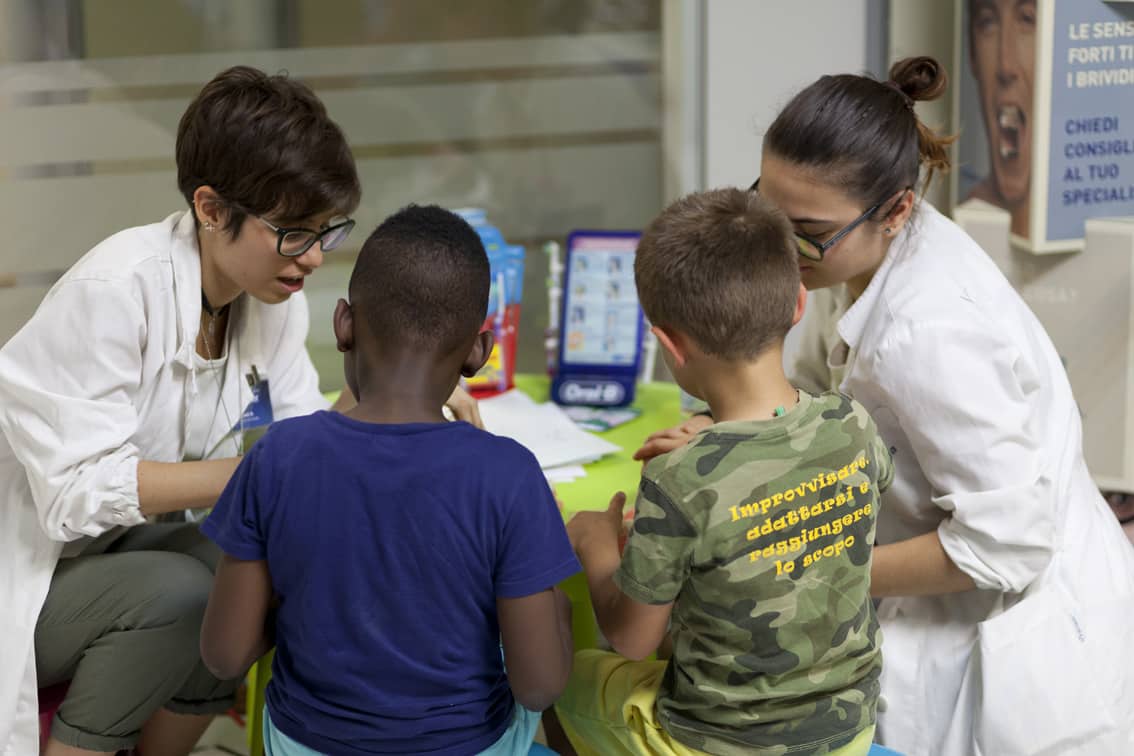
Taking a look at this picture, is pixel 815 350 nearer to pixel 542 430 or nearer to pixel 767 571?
pixel 542 430

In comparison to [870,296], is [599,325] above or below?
below

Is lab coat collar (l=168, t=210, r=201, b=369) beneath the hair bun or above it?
beneath

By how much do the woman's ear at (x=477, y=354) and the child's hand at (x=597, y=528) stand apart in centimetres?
28

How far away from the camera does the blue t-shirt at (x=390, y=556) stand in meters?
1.33

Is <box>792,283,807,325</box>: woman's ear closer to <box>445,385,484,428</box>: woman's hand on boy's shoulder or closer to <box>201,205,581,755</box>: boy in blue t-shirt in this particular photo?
<box>201,205,581,755</box>: boy in blue t-shirt

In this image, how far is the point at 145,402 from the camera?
1.76 meters

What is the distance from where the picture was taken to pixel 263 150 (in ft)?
5.44

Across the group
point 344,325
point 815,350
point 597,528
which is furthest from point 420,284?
point 815,350

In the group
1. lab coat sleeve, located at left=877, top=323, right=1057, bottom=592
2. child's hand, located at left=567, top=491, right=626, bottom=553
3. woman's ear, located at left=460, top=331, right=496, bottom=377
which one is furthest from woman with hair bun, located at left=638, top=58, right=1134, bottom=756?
woman's ear, located at left=460, top=331, right=496, bottom=377

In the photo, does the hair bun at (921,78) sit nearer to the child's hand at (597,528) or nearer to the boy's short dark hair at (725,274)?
the boy's short dark hair at (725,274)

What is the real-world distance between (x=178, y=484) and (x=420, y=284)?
0.54m

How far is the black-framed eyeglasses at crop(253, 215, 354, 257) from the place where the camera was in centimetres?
171

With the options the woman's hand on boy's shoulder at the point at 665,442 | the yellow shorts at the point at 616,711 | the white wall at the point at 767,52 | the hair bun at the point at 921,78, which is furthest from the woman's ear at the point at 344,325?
the white wall at the point at 767,52

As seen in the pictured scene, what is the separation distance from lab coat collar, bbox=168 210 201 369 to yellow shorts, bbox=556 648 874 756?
0.71 meters
